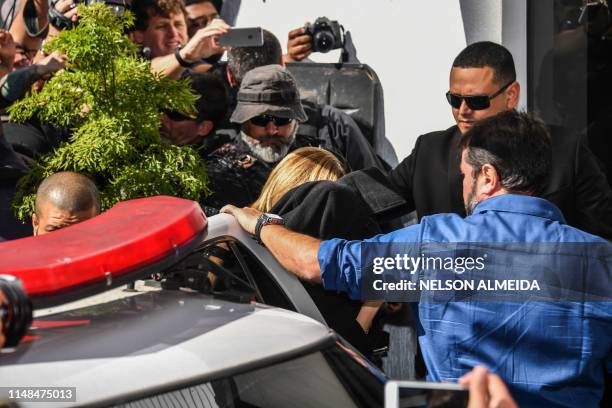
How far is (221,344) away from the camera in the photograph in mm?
2221

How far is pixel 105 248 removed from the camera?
2.15 meters

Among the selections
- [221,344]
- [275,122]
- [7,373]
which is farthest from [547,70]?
[7,373]

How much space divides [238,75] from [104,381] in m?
3.58

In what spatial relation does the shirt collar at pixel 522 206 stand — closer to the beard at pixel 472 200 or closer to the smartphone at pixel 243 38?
the beard at pixel 472 200

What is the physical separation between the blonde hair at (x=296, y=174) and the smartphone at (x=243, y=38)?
46.8 inches

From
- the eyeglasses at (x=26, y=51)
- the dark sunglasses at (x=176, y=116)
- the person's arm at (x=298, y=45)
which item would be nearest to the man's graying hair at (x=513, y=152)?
the dark sunglasses at (x=176, y=116)

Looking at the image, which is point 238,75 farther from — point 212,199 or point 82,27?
point 82,27

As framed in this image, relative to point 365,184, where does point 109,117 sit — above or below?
above

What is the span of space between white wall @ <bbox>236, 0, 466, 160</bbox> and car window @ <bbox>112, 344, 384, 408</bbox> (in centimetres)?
321

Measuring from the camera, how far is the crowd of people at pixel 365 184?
2699mm

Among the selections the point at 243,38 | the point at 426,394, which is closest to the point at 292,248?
the point at 426,394

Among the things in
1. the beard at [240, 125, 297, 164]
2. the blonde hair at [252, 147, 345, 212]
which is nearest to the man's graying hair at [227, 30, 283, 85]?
the beard at [240, 125, 297, 164]

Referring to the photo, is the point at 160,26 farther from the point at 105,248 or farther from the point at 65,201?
the point at 105,248

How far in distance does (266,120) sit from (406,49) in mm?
1111
